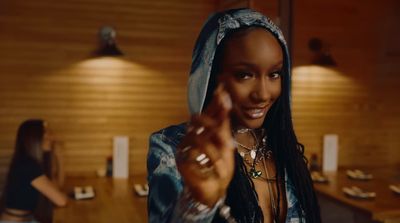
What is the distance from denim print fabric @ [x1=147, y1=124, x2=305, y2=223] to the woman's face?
→ 0.13 meters

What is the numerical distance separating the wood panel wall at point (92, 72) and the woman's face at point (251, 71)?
8.35 feet

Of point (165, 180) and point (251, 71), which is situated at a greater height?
point (251, 71)

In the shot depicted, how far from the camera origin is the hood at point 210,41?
2.76 feet

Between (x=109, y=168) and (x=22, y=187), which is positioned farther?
(x=109, y=168)

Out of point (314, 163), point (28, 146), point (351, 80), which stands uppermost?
point (351, 80)

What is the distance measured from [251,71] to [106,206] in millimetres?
1917

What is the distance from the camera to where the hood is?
84cm

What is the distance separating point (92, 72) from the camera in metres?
3.25

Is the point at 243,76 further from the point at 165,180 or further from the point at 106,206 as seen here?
the point at 106,206

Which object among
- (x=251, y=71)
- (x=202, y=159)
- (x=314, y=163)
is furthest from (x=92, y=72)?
(x=202, y=159)

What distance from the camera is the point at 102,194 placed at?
2.79 metres

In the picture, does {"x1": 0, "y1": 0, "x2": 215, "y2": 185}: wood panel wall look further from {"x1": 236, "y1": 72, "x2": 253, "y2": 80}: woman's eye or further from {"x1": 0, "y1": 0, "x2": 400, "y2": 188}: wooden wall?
{"x1": 236, "y1": 72, "x2": 253, "y2": 80}: woman's eye

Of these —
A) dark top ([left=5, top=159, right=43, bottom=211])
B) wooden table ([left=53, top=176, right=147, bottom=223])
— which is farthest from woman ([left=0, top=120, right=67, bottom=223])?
wooden table ([left=53, top=176, right=147, bottom=223])

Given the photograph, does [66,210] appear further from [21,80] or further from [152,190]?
[152,190]
